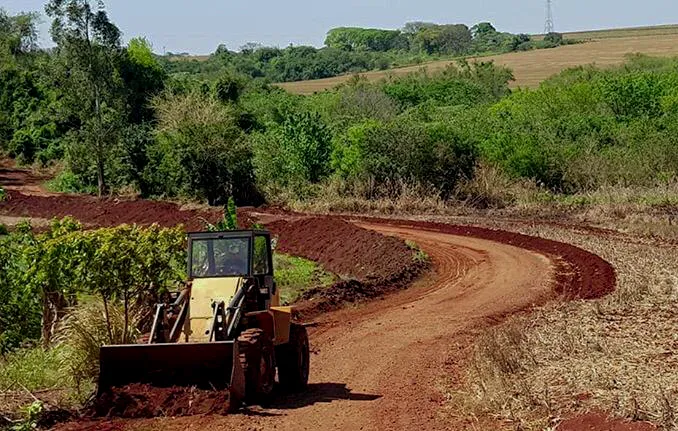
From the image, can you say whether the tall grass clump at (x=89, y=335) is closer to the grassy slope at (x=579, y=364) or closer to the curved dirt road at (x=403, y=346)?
the curved dirt road at (x=403, y=346)

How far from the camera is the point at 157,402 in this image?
1311cm

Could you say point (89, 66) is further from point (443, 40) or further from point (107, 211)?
point (443, 40)

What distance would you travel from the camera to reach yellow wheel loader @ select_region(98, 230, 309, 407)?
13.1 m

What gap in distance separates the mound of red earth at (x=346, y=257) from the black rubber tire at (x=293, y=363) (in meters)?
7.30

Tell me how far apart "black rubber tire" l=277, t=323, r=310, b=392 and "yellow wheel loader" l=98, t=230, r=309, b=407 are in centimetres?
2

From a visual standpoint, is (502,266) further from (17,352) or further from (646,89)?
(646,89)

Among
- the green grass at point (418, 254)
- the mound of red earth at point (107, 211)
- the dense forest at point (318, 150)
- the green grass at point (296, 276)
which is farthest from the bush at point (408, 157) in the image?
the green grass at point (296, 276)

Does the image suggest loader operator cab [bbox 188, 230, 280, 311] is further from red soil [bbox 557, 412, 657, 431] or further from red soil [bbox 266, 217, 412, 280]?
red soil [bbox 266, 217, 412, 280]

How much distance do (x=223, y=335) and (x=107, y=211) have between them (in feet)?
107

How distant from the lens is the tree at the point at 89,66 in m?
47.0

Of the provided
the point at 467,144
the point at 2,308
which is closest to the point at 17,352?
the point at 2,308

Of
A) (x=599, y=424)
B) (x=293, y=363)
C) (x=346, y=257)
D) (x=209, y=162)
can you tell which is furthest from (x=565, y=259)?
(x=209, y=162)

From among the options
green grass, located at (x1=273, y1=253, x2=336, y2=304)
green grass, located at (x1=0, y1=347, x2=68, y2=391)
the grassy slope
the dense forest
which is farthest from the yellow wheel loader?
the dense forest

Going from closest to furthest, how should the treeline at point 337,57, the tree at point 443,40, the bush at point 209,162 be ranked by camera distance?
the bush at point 209,162 < the treeline at point 337,57 < the tree at point 443,40
